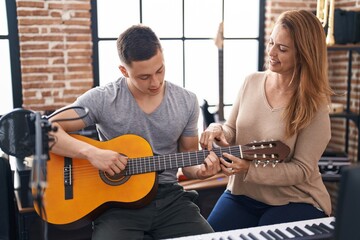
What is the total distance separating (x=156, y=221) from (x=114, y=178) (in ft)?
0.84

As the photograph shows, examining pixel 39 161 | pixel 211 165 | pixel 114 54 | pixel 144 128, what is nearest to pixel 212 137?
pixel 211 165

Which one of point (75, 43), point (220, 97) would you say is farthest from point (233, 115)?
point (75, 43)

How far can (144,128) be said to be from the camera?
1.89 meters

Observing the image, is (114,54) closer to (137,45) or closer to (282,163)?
(137,45)

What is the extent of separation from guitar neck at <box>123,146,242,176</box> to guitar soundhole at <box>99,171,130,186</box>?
1.0 inches

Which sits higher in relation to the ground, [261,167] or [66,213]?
[261,167]

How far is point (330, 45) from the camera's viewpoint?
3.19m

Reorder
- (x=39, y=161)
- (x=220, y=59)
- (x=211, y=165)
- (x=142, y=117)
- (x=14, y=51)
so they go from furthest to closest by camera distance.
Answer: (x=220, y=59), (x=14, y=51), (x=142, y=117), (x=211, y=165), (x=39, y=161)

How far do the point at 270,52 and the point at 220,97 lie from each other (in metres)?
1.38

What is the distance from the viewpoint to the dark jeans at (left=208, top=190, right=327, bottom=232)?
6.06ft

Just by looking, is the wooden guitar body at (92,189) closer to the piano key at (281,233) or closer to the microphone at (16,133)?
the microphone at (16,133)

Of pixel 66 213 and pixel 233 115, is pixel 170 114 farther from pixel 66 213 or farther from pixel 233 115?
pixel 66 213

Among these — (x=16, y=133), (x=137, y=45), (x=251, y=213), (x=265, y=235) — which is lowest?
(x=251, y=213)

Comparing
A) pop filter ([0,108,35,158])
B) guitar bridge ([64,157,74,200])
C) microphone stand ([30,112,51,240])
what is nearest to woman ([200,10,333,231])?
guitar bridge ([64,157,74,200])
